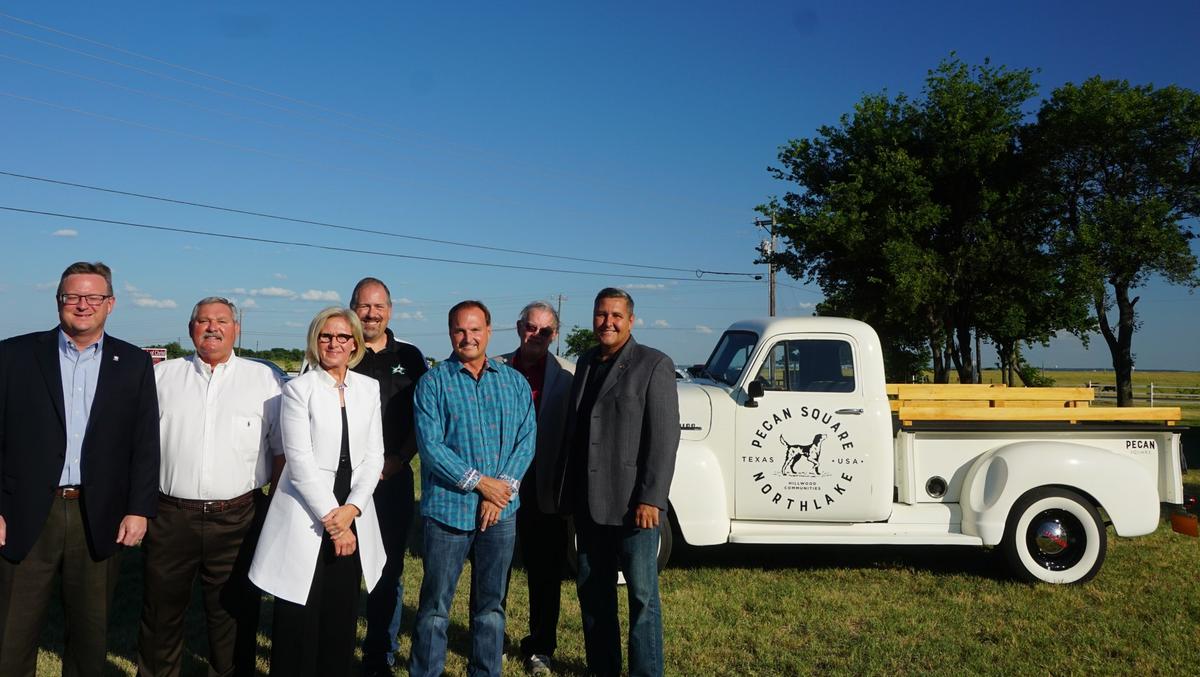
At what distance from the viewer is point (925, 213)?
21.6 meters

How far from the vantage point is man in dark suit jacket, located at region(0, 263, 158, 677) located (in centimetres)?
325

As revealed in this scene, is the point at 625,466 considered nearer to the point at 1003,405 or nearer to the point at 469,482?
the point at 469,482

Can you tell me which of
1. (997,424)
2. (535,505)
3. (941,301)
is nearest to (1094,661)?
(997,424)

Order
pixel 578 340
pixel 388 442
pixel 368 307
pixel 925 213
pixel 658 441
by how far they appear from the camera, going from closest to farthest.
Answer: pixel 658 441, pixel 388 442, pixel 368 307, pixel 925 213, pixel 578 340

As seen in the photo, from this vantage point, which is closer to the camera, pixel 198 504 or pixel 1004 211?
pixel 198 504

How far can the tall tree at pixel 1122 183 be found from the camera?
21.0 metres

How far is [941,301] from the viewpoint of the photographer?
73.6 feet

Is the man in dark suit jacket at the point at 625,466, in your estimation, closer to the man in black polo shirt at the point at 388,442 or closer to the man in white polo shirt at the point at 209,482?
the man in black polo shirt at the point at 388,442

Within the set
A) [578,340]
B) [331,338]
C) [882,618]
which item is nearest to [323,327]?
[331,338]

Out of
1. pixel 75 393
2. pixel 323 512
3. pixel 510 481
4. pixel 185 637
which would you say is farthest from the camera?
pixel 185 637

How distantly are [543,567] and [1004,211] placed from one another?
2162 centimetres

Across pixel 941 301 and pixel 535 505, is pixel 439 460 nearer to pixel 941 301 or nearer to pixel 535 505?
pixel 535 505

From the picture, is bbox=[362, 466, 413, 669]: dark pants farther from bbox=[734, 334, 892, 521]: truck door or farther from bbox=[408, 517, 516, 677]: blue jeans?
bbox=[734, 334, 892, 521]: truck door

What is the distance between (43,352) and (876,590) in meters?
5.22
